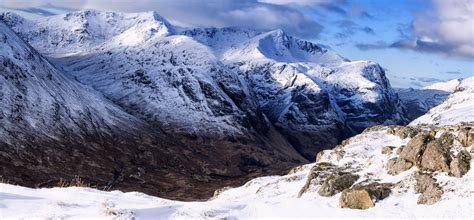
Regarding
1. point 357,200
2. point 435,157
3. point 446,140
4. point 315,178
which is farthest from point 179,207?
point 315,178

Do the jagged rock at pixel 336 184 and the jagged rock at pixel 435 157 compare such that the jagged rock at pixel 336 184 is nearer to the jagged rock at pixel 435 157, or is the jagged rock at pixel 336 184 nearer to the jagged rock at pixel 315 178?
the jagged rock at pixel 315 178

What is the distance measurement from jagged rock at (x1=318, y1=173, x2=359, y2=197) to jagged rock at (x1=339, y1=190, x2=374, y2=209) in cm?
572

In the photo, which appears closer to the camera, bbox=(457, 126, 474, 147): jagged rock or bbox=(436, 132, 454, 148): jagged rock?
bbox=(457, 126, 474, 147): jagged rock

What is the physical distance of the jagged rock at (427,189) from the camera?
2926 centimetres

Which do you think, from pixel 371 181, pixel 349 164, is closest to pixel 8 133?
pixel 349 164

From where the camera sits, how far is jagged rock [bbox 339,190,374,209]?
29.3 metres

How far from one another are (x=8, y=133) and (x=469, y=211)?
17584cm

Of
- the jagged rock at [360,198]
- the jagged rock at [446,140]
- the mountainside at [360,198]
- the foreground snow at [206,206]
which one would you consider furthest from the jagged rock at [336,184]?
the jagged rock at [446,140]

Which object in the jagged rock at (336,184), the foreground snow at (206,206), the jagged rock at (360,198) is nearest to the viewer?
the foreground snow at (206,206)

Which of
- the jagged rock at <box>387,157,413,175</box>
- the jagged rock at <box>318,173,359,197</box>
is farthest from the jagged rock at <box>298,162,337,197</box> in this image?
the jagged rock at <box>387,157,413,175</box>

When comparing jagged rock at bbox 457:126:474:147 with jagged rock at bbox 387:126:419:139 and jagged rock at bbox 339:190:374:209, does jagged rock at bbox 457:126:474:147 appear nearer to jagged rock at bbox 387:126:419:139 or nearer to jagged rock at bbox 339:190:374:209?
jagged rock at bbox 339:190:374:209

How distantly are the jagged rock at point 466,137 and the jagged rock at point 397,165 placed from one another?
380 cm

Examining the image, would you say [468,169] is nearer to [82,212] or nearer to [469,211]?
[469,211]

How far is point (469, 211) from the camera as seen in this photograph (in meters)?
25.9
